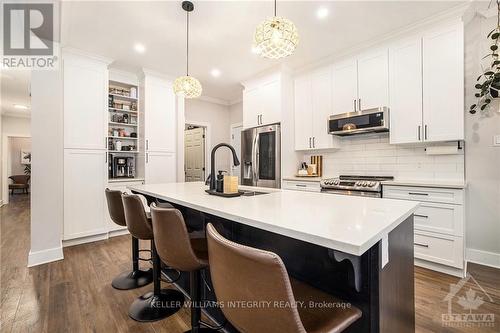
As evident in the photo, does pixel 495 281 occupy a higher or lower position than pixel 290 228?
lower

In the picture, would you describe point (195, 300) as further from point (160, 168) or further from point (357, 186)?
point (160, 168)

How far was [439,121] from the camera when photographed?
2604mm

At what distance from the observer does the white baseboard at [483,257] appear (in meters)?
2.52

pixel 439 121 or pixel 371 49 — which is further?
pixel 371 49

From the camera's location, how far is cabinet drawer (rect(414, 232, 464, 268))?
2293 millimetres

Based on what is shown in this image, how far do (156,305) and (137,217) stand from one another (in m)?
0.71

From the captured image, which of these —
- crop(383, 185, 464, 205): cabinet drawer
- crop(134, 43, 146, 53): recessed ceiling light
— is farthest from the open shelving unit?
crop(383, 185, 464, 205): cabinet drawer

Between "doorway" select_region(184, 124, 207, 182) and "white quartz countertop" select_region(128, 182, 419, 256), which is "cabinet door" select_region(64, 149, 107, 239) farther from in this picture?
"white quartz countertop" select_region(128, 182, 419, 256)

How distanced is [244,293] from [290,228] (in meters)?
0.26

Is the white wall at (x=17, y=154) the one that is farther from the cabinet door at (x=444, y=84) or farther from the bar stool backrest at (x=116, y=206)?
the cabinet door at (x=444, y=84)

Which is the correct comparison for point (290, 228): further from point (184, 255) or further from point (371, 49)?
point (371, 49)

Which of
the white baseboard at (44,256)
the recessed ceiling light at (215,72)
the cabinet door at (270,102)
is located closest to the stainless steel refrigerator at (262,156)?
the cabinet door at (270,102)

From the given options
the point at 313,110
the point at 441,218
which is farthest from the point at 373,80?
the point at 441,218

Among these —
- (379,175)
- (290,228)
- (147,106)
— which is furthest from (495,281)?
(147,106)
